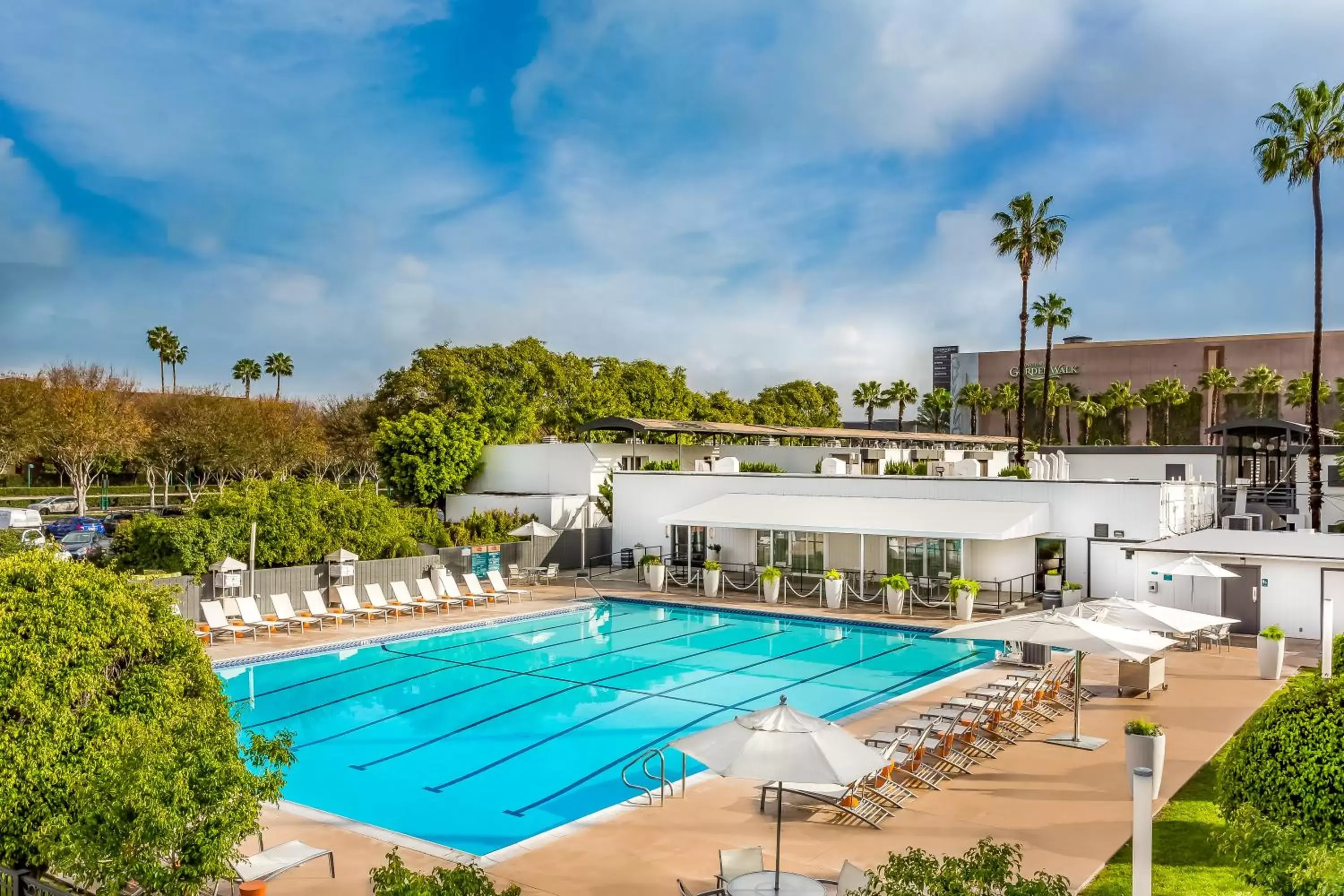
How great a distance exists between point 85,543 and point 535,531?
Answer: 14848mm

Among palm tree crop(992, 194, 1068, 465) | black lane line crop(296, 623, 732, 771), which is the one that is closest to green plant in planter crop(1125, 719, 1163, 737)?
black lane line crop(296, 623, 732, 771)

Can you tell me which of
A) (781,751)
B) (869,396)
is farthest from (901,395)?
(781,751)

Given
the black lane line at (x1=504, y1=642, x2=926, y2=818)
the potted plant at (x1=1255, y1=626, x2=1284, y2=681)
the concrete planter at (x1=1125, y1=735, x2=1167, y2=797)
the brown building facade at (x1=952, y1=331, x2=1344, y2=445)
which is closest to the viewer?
the concrete planter at (x1=1125, y1=735, x2=1167, y2=797)

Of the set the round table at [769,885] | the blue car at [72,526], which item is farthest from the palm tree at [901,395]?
the round table at [769,885]

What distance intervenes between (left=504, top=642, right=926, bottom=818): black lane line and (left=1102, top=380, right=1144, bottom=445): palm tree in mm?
63449

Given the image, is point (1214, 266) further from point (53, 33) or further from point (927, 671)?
point (53, 33)

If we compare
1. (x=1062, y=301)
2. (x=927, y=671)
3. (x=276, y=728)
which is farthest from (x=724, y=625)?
(x=1062, y=301)

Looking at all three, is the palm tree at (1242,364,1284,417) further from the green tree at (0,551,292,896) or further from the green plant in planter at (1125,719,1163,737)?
the green tree at (0,551,292,896)

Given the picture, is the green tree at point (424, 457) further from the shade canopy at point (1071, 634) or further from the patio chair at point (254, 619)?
the shade canopy at point (1071, 634)

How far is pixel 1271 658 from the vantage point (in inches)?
642

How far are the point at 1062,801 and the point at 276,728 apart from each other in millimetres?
11093

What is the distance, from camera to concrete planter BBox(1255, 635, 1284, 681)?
53.1 ft

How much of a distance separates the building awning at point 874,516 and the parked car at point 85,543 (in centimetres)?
1675

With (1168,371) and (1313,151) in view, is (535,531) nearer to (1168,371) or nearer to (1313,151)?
(1313,151)
